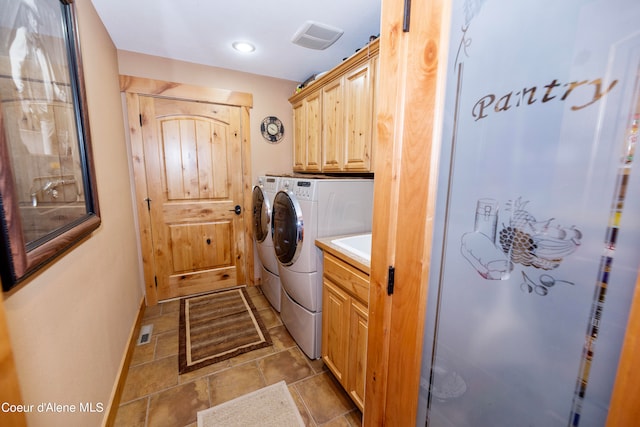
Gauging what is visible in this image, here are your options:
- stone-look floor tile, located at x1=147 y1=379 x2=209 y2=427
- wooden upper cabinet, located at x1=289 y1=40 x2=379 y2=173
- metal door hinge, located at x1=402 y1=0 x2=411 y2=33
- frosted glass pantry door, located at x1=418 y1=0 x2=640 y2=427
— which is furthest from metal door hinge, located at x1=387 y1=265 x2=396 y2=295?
stone-look floor tile, located at x1=147 y1=379 x2=209 y2=427

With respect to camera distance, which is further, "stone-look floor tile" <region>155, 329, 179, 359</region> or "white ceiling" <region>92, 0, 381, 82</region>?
"stone-look floor tile" <region>155, 329, 179, 359</region>

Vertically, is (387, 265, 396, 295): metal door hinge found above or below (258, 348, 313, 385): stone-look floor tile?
above

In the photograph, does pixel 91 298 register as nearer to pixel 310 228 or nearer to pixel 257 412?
pixel 257 412

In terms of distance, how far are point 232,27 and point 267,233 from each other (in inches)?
65.5

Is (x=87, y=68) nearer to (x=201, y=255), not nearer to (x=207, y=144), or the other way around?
(x=207, y=144)

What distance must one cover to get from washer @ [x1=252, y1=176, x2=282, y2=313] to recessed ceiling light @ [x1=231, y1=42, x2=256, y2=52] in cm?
113

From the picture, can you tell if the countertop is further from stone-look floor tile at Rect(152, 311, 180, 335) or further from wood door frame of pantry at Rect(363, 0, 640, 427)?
stone-look floor tile at Rect(152, 311, 180, 335)

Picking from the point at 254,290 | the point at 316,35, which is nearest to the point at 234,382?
the point at 254,290

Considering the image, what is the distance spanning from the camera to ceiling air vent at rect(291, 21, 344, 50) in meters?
1.87

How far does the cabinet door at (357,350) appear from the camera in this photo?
4.21 feet

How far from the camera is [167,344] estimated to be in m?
2.04

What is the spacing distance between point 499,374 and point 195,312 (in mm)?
2589

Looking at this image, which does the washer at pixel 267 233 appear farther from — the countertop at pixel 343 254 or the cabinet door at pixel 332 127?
the countertop at pixel 343 254

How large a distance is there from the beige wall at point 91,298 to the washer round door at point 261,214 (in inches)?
43.1
